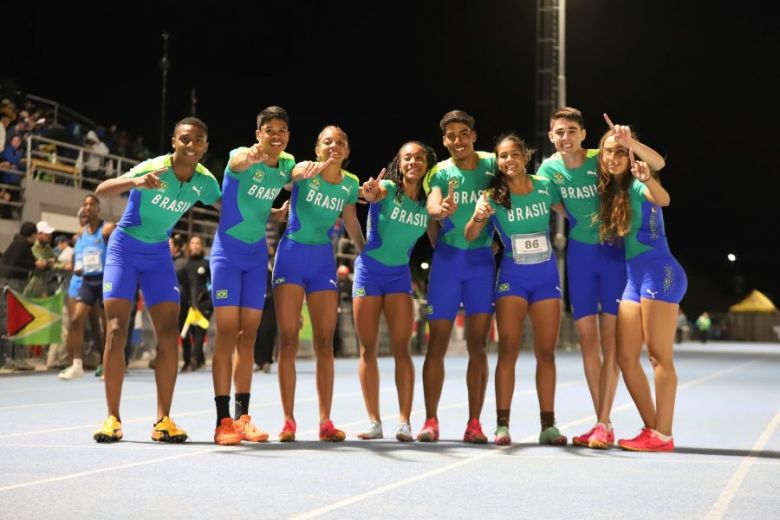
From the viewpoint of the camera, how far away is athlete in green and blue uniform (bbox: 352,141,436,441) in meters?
7.73

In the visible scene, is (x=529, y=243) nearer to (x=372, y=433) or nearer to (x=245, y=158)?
(x=372, y=433)

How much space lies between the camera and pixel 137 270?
24.2 ft

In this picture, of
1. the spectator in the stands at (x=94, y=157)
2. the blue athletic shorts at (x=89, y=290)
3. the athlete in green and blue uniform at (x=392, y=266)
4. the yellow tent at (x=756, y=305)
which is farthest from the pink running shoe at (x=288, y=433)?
the yellow tent at (x=756, y=305)

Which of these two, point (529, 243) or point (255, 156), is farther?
point (529, 243)

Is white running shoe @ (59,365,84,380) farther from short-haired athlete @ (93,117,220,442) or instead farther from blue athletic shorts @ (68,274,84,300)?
short-haired athlete @ (93,117,220,442)

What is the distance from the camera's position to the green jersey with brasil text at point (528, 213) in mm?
7445

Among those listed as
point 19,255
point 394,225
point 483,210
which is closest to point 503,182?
point 483,210

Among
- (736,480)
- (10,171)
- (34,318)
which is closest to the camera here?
(736,480)

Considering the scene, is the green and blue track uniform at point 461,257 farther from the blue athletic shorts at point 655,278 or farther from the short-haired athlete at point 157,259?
the short-haired athlete at point 157,259

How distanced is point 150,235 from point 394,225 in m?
1.71

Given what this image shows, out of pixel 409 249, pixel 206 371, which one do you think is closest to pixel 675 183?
pixel 206 371

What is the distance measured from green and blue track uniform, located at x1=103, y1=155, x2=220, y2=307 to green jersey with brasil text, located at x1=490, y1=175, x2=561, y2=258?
2000 millimetres

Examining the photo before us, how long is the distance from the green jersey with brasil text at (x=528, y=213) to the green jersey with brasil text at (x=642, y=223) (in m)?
0.60

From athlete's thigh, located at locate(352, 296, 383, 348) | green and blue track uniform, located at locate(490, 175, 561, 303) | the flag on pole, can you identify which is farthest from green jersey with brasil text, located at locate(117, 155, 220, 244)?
the flag on pole
